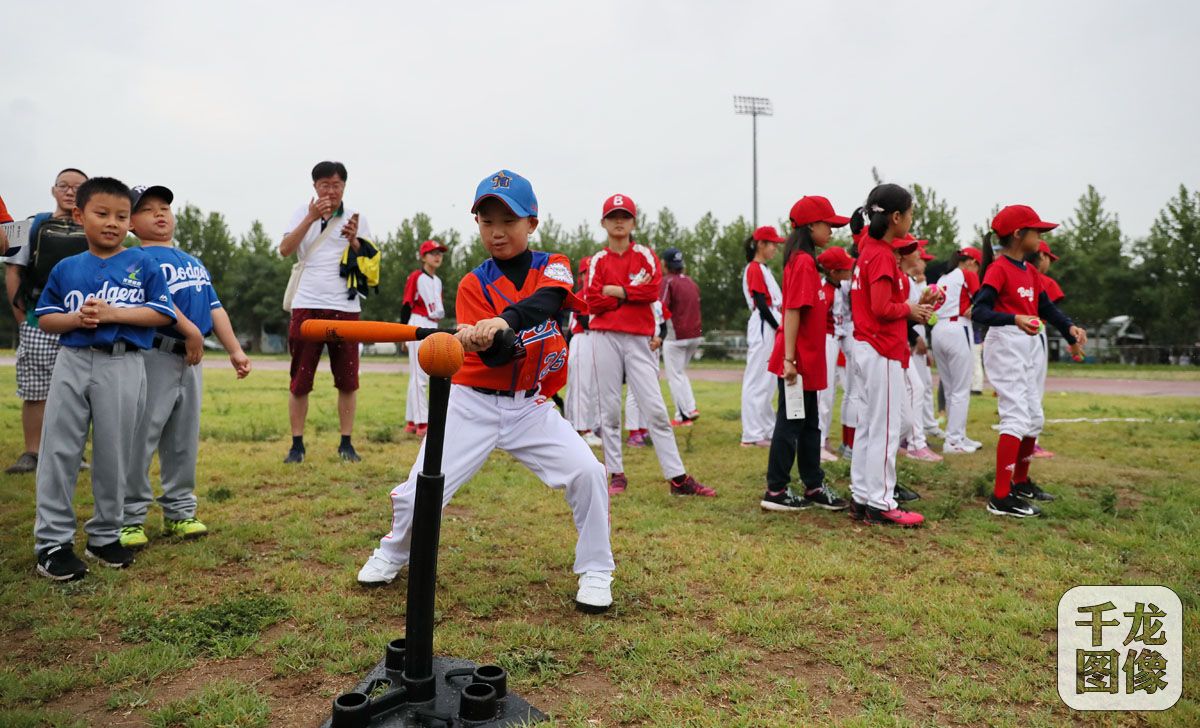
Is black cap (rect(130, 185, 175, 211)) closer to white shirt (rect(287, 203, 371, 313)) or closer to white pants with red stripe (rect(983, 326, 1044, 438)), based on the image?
white shirt (rect(287, 203, 371, 313))

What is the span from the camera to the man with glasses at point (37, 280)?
5492mm

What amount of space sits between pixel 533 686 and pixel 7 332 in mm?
61392

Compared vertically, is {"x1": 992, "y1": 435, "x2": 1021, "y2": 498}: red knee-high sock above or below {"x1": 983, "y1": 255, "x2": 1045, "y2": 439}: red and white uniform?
below

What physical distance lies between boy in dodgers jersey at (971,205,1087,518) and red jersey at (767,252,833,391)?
1.12m

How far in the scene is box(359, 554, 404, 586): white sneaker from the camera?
12.0 ft

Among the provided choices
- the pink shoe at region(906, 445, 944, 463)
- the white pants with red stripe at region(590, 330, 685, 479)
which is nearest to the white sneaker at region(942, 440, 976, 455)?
the pink shoe at region(906, 445, 944, 463)

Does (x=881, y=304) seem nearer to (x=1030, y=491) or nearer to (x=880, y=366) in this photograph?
(x=880, y=366)

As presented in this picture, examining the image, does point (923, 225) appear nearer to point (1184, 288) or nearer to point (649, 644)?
point (1184, 288)

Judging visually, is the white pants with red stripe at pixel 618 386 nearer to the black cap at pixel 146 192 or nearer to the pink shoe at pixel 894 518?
the pink shoe at pixel 894 518

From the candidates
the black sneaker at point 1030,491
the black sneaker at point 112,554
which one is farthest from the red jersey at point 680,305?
the black sneaker at point 112,554

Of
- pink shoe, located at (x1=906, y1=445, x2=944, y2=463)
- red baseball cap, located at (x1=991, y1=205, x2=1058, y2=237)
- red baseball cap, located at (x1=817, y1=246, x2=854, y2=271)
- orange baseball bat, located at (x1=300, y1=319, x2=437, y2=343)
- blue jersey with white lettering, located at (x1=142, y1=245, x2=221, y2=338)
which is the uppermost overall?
red baseball cap, located at (x1=991, y1=205, x2=1058, y2=237)

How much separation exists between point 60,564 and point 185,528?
765 mm

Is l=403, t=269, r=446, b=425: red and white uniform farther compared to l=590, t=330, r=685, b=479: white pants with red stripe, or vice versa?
l=403, t=269, r=446, b=425: red and white uniform

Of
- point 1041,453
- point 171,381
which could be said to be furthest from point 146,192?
point 1041,453
